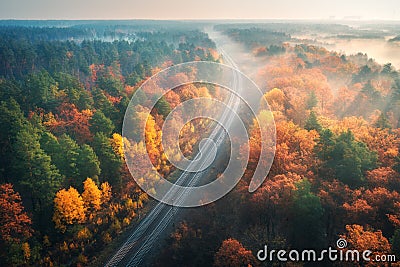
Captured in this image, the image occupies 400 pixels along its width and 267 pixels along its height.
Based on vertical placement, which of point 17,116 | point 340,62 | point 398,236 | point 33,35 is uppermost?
point 33,35

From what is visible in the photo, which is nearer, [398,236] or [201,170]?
[398,236]

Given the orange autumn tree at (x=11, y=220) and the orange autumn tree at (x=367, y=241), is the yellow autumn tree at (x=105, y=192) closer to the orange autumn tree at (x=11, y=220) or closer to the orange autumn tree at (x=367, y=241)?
the orange autumn tree at (x=11, y=220)

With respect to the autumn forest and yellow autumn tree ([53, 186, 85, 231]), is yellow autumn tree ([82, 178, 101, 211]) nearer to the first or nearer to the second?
the autumn forest

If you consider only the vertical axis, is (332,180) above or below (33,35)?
below

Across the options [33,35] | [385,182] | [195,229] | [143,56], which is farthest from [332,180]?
[33,35]

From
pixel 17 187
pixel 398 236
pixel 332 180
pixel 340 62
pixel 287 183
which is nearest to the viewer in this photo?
pixel 398 236

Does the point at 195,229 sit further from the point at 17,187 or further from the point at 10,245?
the point at 17,187

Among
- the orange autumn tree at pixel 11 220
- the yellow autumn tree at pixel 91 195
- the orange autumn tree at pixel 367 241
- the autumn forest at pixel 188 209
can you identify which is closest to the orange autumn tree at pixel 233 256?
the autumn forest at pixel 188 209
